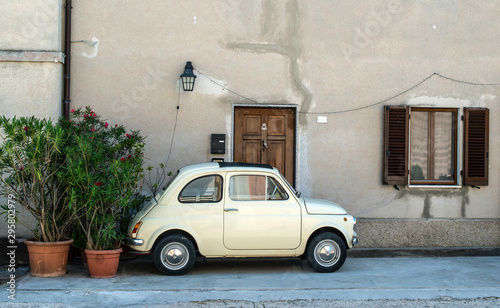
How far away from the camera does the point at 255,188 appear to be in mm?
7945

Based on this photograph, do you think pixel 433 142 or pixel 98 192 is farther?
pixel 433 142

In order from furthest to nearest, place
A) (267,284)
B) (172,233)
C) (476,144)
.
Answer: (476,144) < (172,233) < (267,284)

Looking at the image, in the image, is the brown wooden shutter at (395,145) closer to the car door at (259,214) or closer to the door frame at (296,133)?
the door frame at (296,133)

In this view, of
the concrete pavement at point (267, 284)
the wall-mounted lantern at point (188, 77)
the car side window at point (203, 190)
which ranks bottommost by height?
the concrete pavement at point (267, 284)

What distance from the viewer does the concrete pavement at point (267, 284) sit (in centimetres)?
661

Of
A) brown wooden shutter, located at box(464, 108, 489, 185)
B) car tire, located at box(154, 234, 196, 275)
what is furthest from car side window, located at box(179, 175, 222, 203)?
brown wooden shutter, located at box(464, 108, 489, 185)

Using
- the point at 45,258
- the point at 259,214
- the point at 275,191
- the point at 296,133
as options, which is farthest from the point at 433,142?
the point at 45,258

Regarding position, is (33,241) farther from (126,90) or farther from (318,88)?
(318,88)

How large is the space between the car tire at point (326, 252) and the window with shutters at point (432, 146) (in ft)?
7.88

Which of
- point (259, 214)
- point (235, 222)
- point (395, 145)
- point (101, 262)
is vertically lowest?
point (101, 262)

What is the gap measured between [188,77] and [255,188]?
257 centimetres

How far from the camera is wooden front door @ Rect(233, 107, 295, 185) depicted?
32.2 ft

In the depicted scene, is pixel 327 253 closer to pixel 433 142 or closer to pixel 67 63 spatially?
pixel 433 142

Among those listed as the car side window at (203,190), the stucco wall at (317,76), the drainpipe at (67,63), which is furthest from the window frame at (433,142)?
the drainpipe at (67,63)
